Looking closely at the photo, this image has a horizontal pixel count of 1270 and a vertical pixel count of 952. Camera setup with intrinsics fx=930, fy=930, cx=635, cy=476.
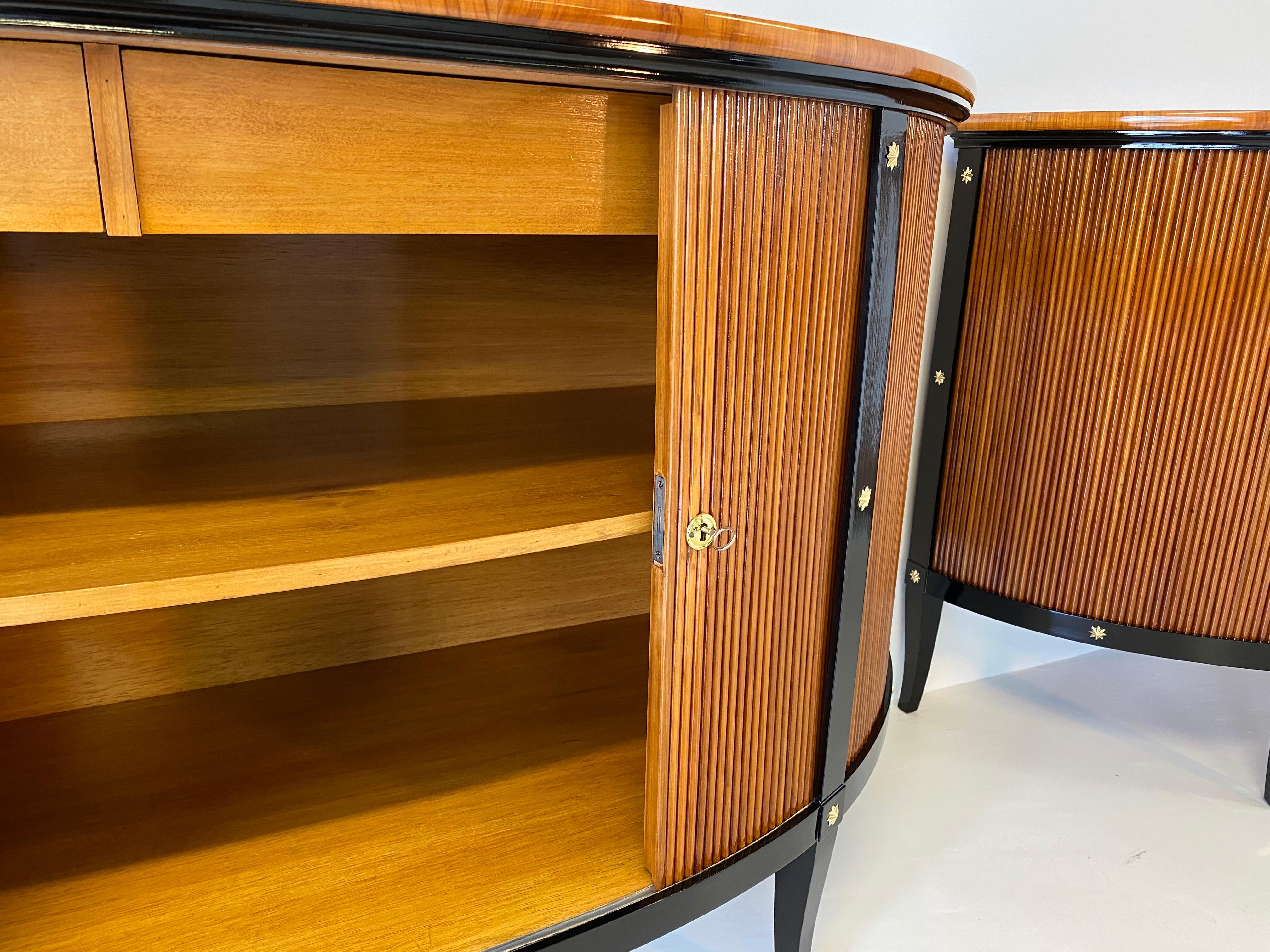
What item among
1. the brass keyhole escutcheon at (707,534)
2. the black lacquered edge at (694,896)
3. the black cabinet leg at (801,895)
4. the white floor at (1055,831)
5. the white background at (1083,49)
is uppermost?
the white background at (1083,49)

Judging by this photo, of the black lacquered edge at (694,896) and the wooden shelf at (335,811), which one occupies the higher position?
the wooden shelf at (335,811)

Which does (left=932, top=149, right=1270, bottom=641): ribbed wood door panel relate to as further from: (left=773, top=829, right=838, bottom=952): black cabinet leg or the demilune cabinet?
(left=773, top=829, right=838, bottom=952): black cabinet leg

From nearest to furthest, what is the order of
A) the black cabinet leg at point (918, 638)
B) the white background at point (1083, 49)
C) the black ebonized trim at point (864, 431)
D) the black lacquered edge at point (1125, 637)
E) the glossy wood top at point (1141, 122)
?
the black ebonized trim at point (864, 431) → the glossy wood top at point (1141, 122) → the black lacquered edge at point (1125, 637) → the white background at point (1083, 49) → the black cabinet leg at point (918, 638)

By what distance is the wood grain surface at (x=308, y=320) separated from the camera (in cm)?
87

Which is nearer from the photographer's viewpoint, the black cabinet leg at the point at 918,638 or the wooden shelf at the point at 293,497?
the wooden shelf at the point at 293,497

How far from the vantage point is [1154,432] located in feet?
3.78

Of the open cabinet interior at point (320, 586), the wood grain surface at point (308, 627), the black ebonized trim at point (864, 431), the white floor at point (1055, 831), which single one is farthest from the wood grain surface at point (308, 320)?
the white floor at point (1055, 831)

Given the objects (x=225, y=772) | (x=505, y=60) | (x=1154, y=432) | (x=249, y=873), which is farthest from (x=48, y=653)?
(x=1154, y=432)

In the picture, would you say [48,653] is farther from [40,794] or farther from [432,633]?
[432,633]

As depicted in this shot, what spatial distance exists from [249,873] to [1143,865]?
1.06 meters

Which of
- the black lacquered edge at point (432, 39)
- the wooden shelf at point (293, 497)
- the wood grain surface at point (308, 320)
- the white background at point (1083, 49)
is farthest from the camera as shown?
the white background at point (1083, 49)

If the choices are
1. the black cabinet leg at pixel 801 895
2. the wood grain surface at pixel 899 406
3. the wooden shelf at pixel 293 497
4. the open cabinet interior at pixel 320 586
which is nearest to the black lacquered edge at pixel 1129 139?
the wood grain surface at pixel 899 406

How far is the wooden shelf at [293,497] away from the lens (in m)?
0.61

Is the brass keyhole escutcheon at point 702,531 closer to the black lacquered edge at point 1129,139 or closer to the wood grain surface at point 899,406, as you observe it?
the wood grain surface at point 899,406
